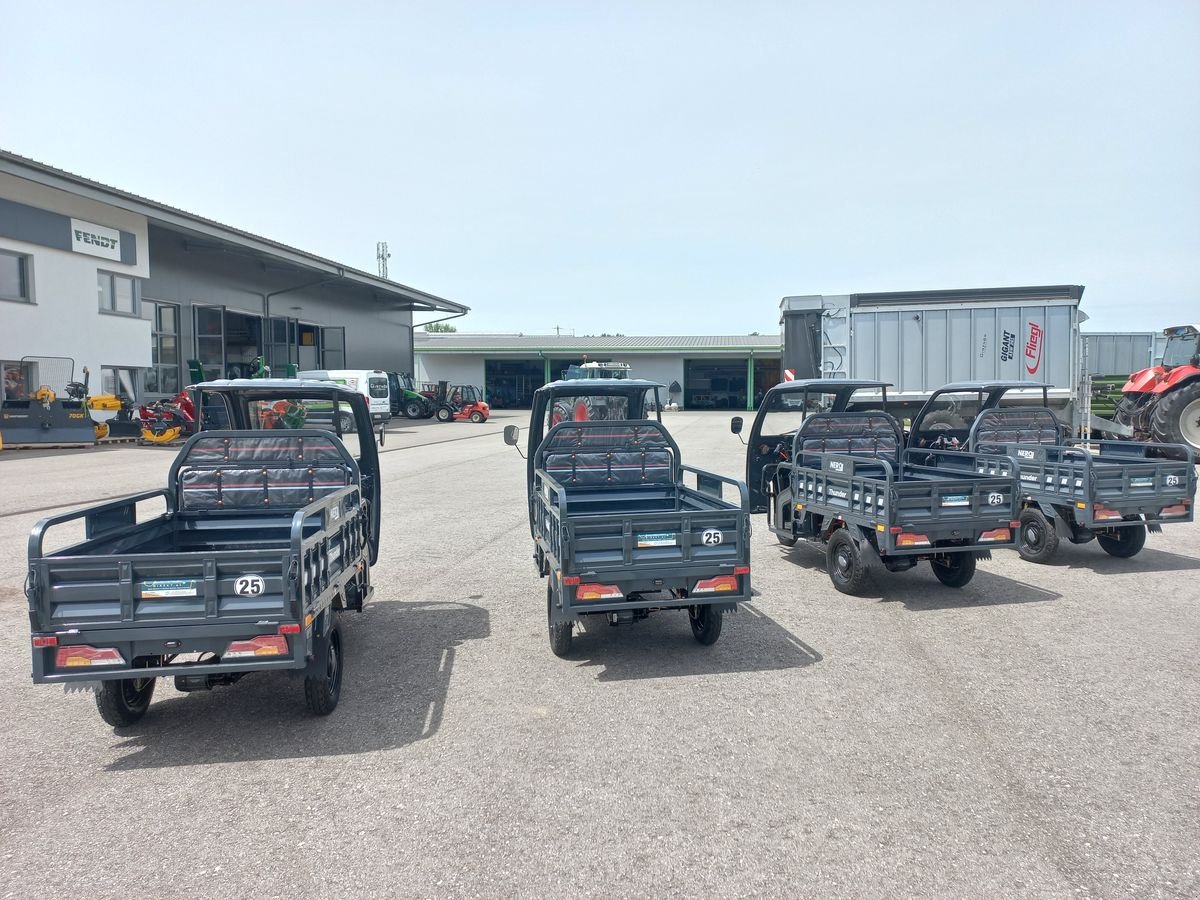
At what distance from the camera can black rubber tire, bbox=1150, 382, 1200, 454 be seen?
47.9 ft

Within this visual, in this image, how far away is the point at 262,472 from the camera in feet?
19.5

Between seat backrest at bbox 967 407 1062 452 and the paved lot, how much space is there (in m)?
3.06

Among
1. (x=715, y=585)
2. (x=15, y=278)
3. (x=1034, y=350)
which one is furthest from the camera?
(x=15, y=278)

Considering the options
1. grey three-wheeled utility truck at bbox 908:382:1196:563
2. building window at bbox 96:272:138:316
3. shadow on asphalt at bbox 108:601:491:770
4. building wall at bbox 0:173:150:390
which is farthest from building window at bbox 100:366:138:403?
grey three-wheeled utility truck at bbox 908:382:1196:563

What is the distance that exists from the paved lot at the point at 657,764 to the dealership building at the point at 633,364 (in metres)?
44.9

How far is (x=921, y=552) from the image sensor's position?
6.88 metres

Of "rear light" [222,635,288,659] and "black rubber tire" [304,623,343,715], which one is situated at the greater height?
"rear light" [222,635,288,659]

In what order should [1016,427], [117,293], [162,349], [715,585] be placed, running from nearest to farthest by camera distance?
[715,585] → [1016,427] → [117,293] → [162,349]

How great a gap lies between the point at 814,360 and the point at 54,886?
60.5 feet

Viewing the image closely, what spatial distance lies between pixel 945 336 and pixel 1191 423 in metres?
5.17

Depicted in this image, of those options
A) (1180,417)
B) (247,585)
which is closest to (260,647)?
(247,585)

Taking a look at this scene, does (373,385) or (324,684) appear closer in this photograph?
(324,684)

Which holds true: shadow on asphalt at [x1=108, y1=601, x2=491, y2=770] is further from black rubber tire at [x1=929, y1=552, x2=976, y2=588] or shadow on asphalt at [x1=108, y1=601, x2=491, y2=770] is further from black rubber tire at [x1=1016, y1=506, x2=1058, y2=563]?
black rubber tire at [x1=1016, y1=506, x2=1058, y2=563]

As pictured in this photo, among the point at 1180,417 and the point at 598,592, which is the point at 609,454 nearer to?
the point at 598,592
